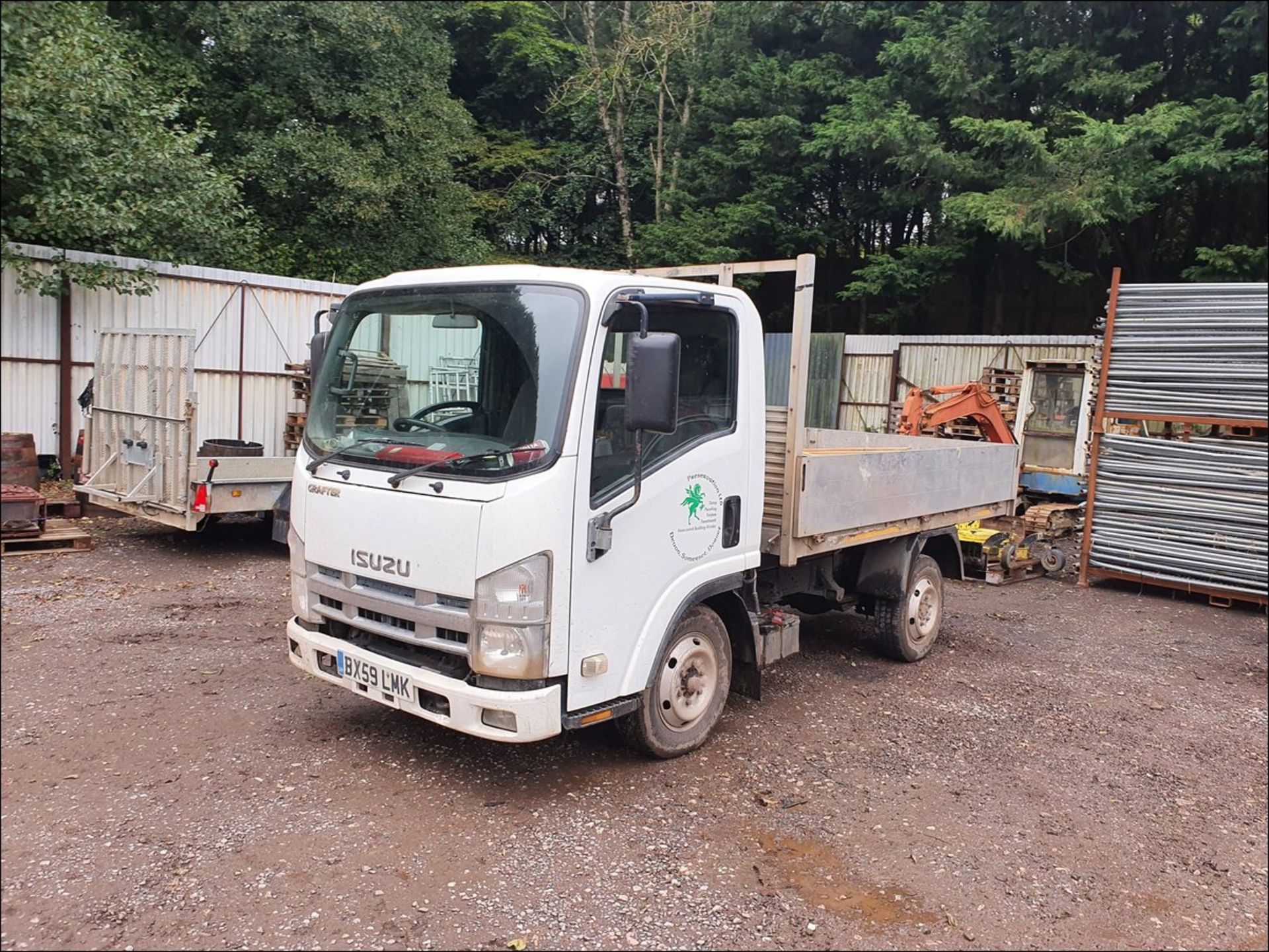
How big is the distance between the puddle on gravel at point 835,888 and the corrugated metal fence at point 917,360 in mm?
12247

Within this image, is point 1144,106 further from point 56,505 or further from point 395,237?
point 56,505

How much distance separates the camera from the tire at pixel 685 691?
4.31 m

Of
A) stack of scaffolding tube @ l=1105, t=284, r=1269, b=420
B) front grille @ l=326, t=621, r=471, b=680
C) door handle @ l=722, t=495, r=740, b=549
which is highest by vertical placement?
stack of scaffolding tube @ l=1105, t=284, r=1269, b=420

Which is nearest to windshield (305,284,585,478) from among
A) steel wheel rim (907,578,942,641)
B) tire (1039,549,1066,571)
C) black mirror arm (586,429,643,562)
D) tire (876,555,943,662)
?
black mirror arm (586,429,643,562)

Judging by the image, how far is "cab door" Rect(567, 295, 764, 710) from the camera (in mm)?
3832

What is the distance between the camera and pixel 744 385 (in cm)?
464

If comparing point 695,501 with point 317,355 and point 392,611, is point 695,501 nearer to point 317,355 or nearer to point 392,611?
point 392,611

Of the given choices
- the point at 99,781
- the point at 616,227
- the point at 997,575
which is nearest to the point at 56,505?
the point at 99,781

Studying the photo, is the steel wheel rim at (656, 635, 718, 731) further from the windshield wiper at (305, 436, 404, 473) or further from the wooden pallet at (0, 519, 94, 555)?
the wooden pallet at (0, 519, 94, 555)

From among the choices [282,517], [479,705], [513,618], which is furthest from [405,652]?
[282,517]

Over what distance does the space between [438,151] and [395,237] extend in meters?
1.86

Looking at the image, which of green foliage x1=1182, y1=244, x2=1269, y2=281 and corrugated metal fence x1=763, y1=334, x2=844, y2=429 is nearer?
green foliage x1=1182, y1=244, x2=1269, y2=281

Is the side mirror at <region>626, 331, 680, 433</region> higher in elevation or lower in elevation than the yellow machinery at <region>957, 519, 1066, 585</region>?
higher

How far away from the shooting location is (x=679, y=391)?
4297 mm
